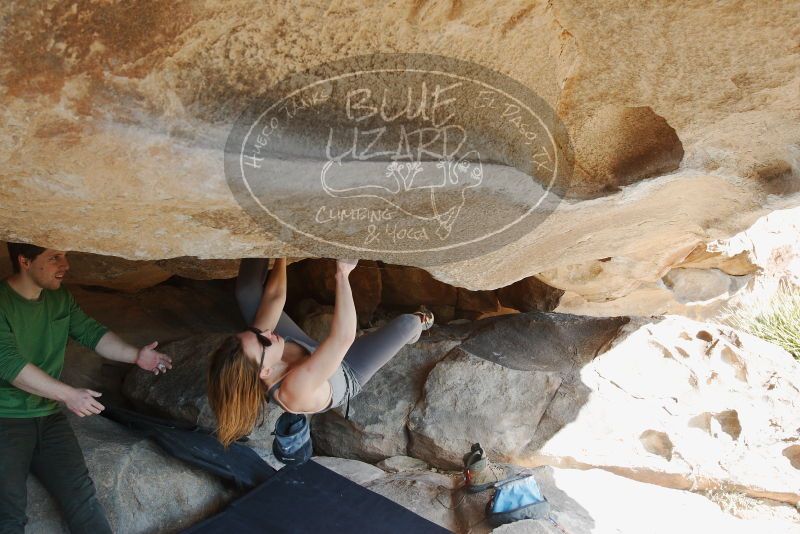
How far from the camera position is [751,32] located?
6.10ft

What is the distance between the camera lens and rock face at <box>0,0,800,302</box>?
1.66 meters

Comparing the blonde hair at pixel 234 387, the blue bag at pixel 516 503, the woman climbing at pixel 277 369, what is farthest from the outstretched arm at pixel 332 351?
the blue bag at pixel 516 503

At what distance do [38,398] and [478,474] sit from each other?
6.43 ft

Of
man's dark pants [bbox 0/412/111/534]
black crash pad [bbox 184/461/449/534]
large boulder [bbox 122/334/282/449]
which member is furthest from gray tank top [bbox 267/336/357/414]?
large boulder [bbox 122/334/282/449]

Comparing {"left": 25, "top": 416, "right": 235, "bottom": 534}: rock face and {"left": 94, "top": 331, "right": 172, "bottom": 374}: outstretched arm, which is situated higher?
{"left": 94, "top": 331, "right": 172, "bottom": 374}: outstretched arm

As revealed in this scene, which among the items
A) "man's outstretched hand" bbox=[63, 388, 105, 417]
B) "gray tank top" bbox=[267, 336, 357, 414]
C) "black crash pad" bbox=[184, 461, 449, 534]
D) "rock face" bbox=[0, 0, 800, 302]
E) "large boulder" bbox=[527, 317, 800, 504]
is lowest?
"large boulder" bbox=[527, 317, 800, 504]

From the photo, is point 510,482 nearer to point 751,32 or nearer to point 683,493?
point 683,493

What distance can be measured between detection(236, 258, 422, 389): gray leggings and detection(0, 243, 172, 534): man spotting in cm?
49

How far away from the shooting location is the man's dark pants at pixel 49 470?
2.41 meters

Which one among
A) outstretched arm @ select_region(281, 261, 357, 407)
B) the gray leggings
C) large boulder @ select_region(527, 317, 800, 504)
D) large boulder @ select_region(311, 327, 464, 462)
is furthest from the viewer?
large boulder @ select_region(311, 327, 464, 462)

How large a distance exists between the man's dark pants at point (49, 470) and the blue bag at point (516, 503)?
5.30 feet

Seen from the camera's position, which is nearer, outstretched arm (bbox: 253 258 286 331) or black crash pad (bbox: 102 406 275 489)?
outstretched arm (bbox: 253 258 286 331)

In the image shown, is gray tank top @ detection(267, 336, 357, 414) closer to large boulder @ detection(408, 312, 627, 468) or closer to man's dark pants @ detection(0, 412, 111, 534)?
man's dark pants @ detection(0, 412, 111, 534)

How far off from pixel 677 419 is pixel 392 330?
1769 mm
